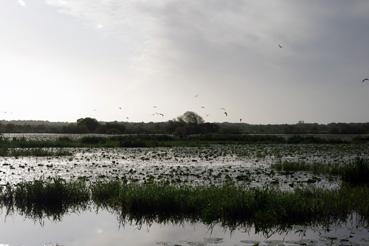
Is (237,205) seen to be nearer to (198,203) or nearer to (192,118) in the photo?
(198,203)

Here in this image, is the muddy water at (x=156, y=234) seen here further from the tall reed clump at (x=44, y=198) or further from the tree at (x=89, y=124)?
the tree at (x=89, y=124)

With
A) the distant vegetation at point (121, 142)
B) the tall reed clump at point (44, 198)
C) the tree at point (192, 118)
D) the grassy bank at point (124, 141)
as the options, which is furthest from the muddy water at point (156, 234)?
the tree at point (192, 118)

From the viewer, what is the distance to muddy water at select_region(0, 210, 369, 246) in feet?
37.0

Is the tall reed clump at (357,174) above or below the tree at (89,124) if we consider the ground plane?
below

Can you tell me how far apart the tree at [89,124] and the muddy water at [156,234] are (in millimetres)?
95812

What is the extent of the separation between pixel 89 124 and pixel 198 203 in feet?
316

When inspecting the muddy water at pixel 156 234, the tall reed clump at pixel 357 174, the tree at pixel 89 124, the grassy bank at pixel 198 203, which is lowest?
the muddy water at pixel 156 234

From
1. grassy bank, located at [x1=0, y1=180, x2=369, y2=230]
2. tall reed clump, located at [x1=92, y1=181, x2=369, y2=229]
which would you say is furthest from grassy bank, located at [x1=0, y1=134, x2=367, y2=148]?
tall reed clump, located at [x1=92, y1=181, x2=369, y2=229]

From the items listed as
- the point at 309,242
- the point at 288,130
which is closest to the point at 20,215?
the point at 309,242

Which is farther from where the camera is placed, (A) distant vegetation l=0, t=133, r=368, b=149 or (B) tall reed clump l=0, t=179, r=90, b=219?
(A) distant vegetation l=0, t=133, r=368, b=149

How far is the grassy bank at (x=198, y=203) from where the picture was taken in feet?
43.8

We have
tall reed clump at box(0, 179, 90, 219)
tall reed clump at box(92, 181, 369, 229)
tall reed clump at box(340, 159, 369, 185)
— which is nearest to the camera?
tall reed clump at box(92, 181, 369, 229)

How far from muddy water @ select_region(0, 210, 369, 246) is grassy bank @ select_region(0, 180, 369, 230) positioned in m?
0.61

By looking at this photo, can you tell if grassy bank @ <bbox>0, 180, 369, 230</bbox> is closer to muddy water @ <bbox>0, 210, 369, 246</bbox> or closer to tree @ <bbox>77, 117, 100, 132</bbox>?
muddy water @ <bbox>0, 210, 369, 246</bbox>
